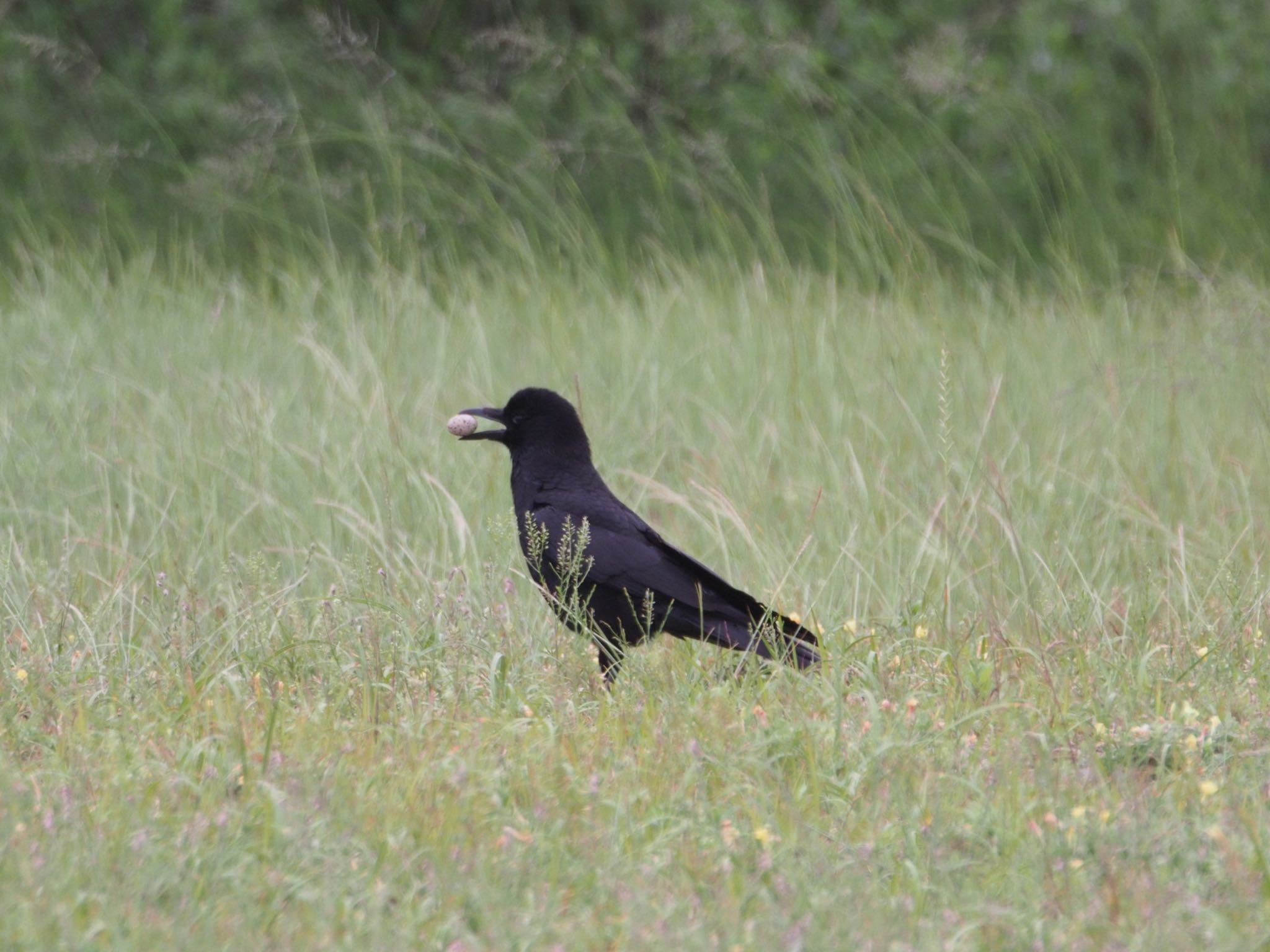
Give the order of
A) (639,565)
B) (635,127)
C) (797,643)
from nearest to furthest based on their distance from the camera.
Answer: (797,643)
(639,565)
(635,127)

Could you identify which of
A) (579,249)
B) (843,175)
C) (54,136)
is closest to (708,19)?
(843,175)

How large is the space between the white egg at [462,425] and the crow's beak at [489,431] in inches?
1.7

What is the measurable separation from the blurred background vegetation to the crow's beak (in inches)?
102

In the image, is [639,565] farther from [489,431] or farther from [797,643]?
[489,431]

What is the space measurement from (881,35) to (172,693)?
24.4ft

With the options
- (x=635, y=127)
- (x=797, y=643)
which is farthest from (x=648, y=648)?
(x=635, y=127)

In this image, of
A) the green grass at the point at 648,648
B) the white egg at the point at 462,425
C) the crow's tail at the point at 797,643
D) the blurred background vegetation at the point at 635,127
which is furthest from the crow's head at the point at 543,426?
the blurred background vegetation at the point at 635,127

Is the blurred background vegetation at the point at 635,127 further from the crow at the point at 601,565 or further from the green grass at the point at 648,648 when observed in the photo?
the crow at the point at 601,565

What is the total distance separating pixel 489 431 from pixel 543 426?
0.15m

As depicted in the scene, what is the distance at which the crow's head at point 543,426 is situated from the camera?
4.25 metres

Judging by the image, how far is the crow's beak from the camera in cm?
429

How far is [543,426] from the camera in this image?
4266mm

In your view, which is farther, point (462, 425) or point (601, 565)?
point (462, 425)

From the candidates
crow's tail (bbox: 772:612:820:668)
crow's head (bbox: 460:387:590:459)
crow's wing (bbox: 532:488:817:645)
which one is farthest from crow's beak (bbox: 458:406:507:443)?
crow's tail (bbox: 772:612:820:668)
